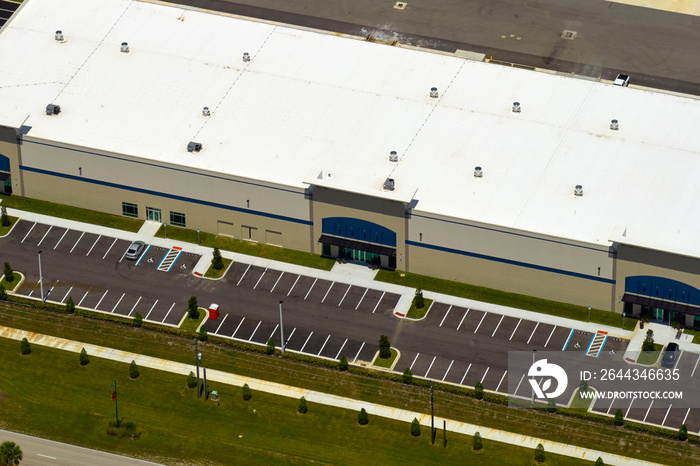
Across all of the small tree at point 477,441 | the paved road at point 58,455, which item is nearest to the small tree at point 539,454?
the small tree at point 477,441

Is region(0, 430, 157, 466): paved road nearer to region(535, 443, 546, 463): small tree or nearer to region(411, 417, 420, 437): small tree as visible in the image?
region(411, 417, 420, 437): small tree

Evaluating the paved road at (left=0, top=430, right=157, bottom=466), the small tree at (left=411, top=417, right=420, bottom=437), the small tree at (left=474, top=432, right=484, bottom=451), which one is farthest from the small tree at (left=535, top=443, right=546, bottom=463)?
the paved road at (left=0, top=430, right=157, bottom=466)

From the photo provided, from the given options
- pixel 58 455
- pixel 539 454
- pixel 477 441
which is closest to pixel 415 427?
pixel 477 441

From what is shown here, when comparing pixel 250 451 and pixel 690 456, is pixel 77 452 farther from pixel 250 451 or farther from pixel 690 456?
pixel 690 456

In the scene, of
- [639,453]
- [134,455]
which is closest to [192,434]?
[134,455]

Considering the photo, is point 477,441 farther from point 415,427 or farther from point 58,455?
point 58,455
